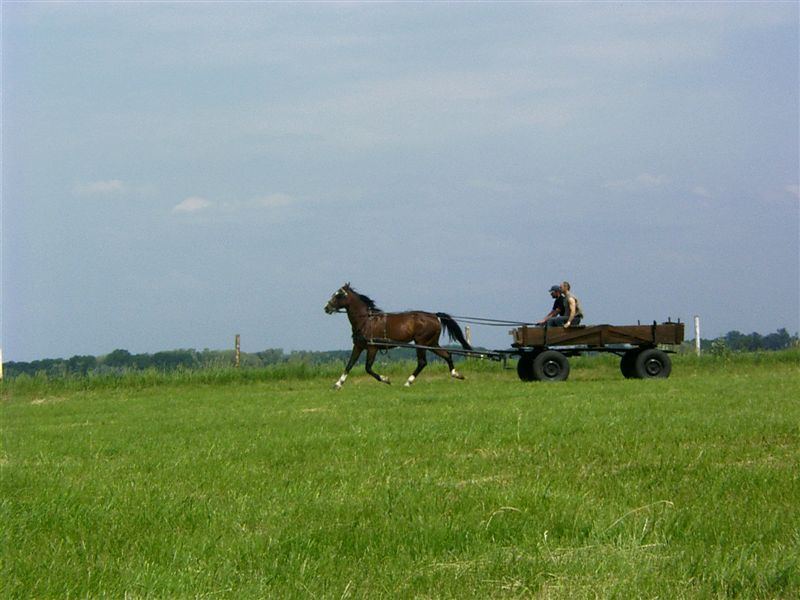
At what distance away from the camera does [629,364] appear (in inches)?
1093

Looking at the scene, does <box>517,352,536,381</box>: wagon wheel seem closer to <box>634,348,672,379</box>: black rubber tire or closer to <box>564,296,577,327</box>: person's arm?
<box>564,296,577,327</box>: person's arm

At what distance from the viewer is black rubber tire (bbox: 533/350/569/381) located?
26.5m

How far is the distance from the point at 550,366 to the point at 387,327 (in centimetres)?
452

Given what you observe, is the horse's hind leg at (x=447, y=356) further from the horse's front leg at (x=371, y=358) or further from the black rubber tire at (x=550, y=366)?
the black rubber tire at (x=550, y=366)

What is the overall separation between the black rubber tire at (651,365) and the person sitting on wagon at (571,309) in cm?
177

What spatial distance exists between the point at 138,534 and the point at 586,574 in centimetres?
293

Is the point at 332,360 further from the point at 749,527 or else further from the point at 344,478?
the point at 749,527

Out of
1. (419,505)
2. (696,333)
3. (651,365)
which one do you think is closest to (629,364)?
(651,365)

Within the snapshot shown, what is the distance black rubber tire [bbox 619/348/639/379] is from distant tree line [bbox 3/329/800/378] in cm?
585

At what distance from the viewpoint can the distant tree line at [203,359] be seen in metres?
31.1

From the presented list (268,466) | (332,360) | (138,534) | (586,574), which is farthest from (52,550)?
(332,360)

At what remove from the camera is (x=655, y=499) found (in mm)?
8008

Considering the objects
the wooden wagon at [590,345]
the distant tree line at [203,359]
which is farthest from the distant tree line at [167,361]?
the wooden wagon at [590,345]

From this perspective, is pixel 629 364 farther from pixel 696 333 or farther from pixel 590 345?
pixel 696 333
